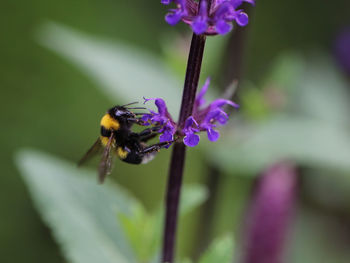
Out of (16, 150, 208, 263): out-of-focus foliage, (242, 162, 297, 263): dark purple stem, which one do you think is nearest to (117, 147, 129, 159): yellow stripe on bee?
(16, 150, 208, 263): out-of-focus foliage

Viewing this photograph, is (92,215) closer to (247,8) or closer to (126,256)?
(126,256)

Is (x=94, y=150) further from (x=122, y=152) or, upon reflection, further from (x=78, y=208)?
(x=78, y=208)

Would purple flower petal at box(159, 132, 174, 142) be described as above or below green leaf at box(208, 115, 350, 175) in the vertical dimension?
above

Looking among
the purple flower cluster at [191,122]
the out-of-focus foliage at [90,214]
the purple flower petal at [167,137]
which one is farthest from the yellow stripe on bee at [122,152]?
the purple flower petal at [167,137]

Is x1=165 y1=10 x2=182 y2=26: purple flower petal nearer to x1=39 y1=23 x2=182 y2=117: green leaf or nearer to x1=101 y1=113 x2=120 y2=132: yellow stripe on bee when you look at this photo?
x1=101 y1=113 x2=120 y2=132: yellow stripe on bee

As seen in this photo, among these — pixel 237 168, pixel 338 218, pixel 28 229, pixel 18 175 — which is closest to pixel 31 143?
pixel 18 175

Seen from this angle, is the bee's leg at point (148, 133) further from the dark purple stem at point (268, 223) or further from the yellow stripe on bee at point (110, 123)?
the dark purple stem at point (268, 223)
